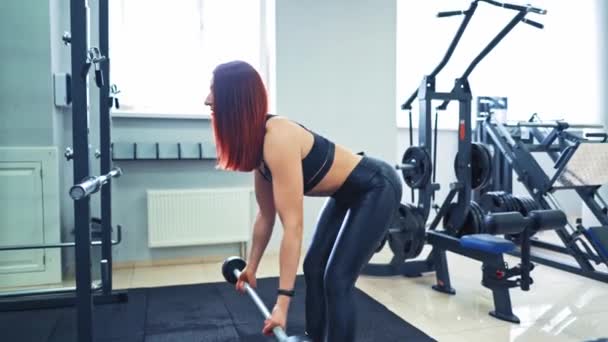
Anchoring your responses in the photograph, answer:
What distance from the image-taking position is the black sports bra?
158cm

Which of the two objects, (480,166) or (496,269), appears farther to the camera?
(480,166)

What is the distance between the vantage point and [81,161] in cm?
185

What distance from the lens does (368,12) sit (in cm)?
417

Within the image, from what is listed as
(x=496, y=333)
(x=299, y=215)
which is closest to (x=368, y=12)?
(x=496, y=333)

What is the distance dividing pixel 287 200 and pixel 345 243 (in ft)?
1.09

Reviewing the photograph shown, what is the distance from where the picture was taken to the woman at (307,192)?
4.57ft

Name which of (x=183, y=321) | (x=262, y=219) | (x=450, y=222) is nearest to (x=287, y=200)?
(x=262, y=219)

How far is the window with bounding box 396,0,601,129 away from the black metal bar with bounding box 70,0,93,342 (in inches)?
137

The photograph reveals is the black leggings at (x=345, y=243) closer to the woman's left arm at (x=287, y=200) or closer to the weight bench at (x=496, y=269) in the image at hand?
the woman's left arm at (x=287, y=200)

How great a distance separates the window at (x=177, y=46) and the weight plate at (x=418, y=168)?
149 cm

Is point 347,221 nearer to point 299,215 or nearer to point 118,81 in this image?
point 299,215

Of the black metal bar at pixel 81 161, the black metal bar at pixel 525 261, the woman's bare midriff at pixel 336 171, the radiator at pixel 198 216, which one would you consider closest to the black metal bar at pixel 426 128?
the black metal bar at pixel 525 261

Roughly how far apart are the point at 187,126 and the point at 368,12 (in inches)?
71.8

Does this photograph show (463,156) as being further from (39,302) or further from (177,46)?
(39,302)
